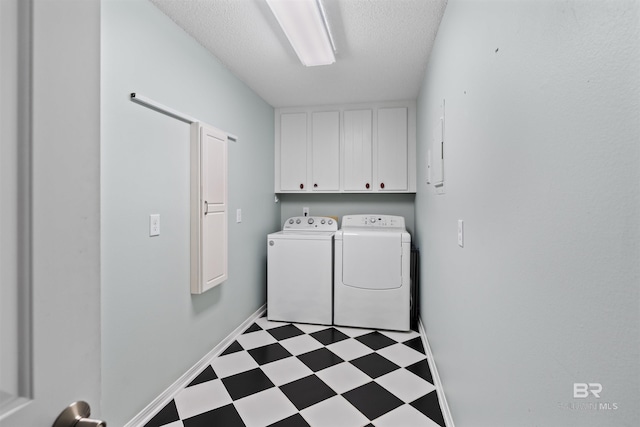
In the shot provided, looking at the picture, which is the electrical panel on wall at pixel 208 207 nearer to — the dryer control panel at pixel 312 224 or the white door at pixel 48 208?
the dryer control panel at pixel 312 224

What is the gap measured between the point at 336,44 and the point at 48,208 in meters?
2.07

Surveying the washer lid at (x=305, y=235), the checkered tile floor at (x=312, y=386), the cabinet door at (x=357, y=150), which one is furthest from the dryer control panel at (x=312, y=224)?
the checkered tile floor at (x=312, y=386)

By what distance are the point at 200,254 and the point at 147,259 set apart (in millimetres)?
370

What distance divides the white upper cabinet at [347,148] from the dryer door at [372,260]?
745 mm

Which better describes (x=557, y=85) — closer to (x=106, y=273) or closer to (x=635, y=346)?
(x=635, y=346)

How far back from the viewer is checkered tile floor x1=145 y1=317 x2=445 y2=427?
162 centimetres

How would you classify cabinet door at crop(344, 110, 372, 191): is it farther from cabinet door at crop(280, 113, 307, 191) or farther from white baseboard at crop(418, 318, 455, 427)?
white baseboard at crop(418, 318, 455, 427)

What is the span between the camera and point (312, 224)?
3.36 metres

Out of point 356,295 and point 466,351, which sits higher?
point 466,351

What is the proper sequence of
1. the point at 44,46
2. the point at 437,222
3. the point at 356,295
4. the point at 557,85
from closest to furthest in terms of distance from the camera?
the point at 44,46 < the point at 557,85 < the point at 437,222 < the point at 356,295

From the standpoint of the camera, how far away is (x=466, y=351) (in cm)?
124

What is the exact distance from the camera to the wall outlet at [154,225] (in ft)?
5.35

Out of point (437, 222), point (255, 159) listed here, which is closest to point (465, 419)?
point (437, 222)

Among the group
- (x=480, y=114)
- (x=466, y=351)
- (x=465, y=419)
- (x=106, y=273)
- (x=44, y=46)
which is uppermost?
(x=480, y=114)
